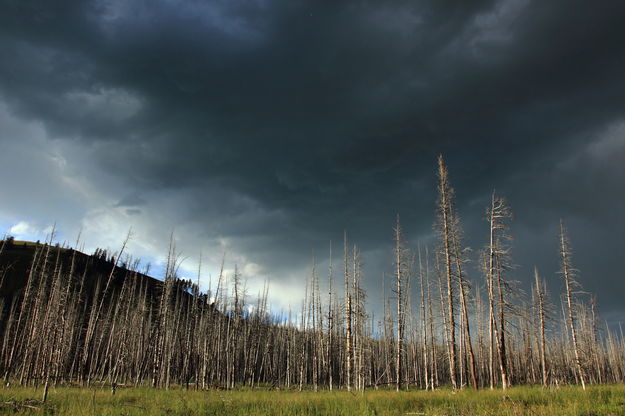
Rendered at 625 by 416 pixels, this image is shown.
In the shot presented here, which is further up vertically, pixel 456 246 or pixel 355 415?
pixel 456 246

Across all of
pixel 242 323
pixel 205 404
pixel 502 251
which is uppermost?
pixel 502 251

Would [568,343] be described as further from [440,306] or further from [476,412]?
[476,412]

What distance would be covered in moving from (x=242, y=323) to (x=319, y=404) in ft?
164

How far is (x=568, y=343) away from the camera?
7038 centimetres

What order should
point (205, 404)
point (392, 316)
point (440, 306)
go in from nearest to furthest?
point (205, 404)
point (440, 306)
point (392, 316)

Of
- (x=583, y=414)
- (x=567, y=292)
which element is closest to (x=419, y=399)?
(x=583, y=414)

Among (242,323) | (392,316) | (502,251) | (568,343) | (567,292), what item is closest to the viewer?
(502,251)

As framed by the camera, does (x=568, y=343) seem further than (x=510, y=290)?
Yes

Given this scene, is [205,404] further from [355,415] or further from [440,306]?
[440,306]

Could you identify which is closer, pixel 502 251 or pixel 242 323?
pixel 502 251

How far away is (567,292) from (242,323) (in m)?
47.0

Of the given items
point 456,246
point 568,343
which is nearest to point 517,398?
point 456,246

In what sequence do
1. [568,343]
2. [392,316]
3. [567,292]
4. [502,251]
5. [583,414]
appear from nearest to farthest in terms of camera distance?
1. [583,414]
2. [502,251]
3. [567,292]
4. [392,316]
5. [568,343]

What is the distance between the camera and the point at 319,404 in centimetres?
1409
